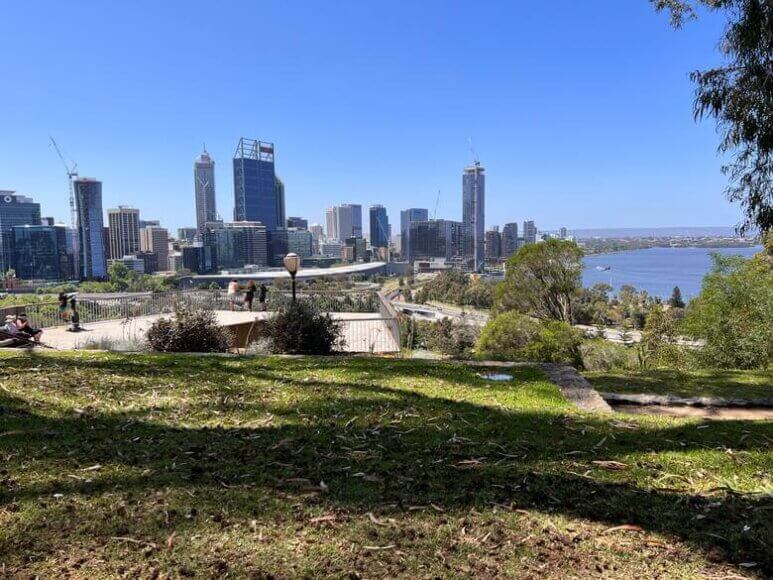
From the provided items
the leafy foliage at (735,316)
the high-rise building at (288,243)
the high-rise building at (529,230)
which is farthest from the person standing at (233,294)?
the high-rise building at (529,230)

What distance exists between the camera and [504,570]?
5.96 ft

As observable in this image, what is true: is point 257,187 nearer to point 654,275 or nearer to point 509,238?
point 509,238

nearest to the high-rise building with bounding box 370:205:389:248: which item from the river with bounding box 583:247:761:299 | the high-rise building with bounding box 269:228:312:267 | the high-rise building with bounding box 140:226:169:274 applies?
the high-rise building with bounding box 269:228:312:267

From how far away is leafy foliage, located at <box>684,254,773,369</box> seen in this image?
32.6ft

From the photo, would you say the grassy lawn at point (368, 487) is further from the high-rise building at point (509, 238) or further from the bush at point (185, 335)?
the high-rise building at point (509, 238)

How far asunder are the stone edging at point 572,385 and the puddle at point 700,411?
0.75ft

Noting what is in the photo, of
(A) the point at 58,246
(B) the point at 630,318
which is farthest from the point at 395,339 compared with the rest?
(A) the point at 58,246

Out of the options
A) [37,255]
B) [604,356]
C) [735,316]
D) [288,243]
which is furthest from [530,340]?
[288,243]

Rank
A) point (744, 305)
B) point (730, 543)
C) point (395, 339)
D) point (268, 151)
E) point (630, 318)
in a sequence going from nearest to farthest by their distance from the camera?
point (730, 543), point (395, 339), point (744, 305), point (630, 318), point (268, 151)

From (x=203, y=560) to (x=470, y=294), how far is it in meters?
52.4

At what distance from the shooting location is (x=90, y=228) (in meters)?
71.8

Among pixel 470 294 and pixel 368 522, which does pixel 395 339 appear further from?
pixel 470 294

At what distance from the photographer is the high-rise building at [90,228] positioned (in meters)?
62.8

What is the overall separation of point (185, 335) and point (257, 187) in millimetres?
124371
